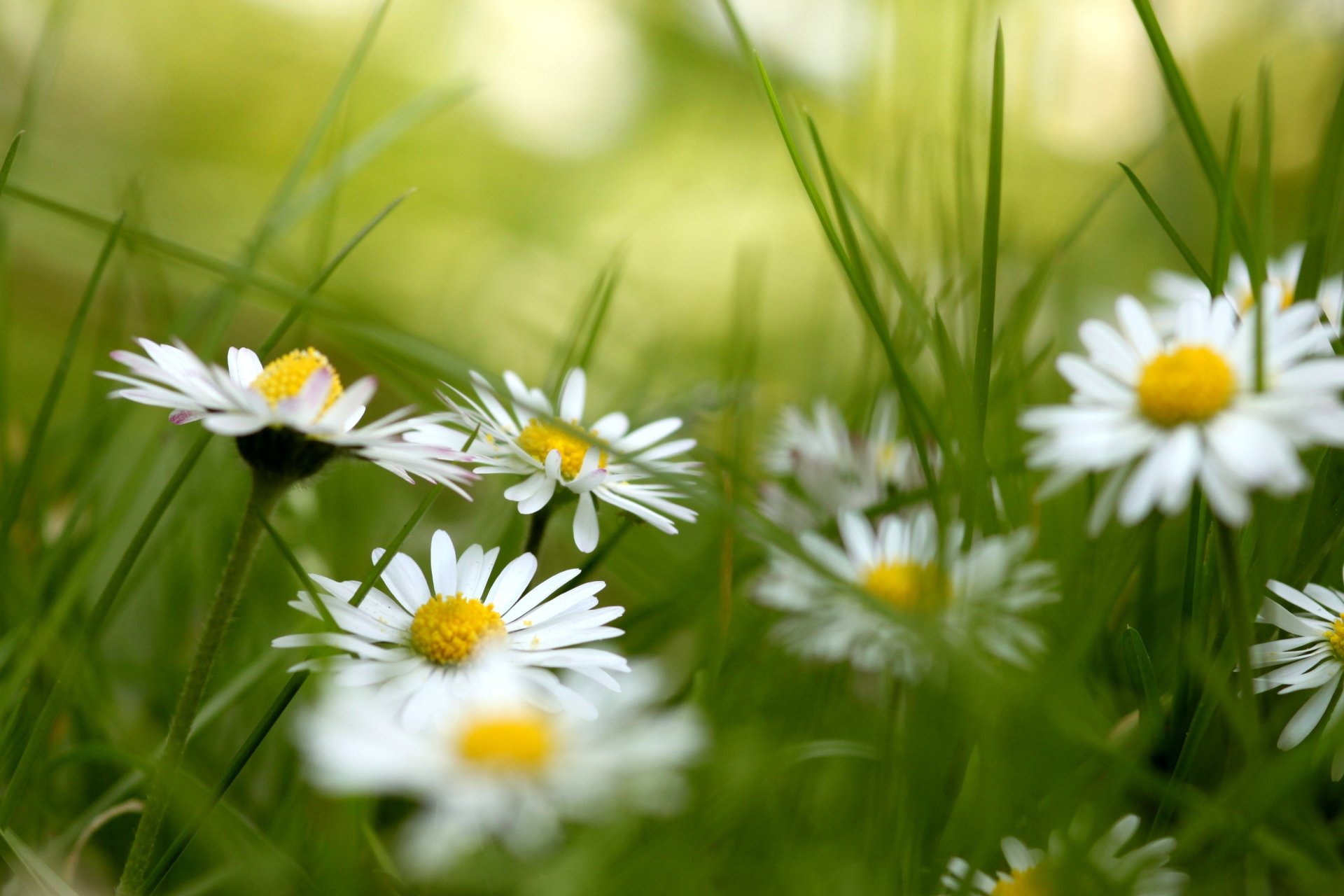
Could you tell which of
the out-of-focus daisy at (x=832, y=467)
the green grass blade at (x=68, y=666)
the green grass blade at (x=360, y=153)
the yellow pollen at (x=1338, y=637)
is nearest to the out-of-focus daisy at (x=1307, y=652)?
the yellow pollen at (x=1338, y=637)

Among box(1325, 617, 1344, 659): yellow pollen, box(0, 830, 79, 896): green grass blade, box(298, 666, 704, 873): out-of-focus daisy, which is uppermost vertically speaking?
box(1325, 617, 1344, 659): yellow pollen

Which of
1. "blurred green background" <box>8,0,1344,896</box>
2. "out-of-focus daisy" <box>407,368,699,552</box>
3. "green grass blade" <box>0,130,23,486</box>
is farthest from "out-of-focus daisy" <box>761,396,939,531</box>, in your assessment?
"green grass blade" <box>0,130,23,486</box>

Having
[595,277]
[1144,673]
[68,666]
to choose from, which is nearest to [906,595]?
[1144,673]

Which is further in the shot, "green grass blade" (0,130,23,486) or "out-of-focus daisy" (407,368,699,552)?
"green grass blade" (0,130,23,486)

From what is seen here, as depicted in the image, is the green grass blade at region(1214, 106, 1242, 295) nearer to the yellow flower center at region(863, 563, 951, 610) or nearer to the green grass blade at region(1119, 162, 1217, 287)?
the green grass blade at region(1119, 162, 1217, 287)

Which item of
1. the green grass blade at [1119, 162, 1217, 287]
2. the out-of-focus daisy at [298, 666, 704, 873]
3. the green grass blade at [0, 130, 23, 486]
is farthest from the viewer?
the green grass blade at [0, 130, 23, 486]

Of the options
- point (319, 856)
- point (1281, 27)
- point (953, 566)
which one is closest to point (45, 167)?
point (319, 856)
